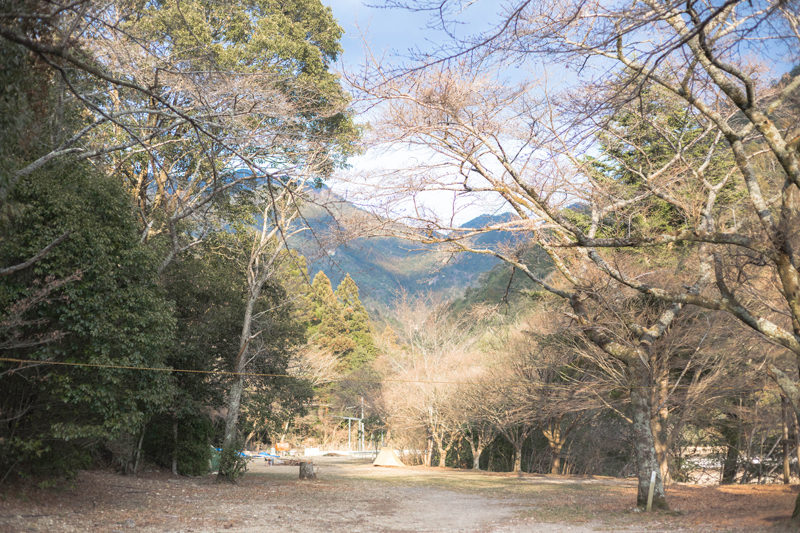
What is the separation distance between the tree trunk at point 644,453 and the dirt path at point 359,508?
1.28 feet

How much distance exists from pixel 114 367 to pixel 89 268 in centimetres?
158

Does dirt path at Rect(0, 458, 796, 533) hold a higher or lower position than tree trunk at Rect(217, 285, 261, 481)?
lower

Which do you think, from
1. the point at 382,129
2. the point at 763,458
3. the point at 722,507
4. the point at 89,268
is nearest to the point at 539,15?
the point at 382,129

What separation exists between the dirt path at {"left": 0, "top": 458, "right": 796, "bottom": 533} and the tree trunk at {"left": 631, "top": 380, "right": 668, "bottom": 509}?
0.39 meters

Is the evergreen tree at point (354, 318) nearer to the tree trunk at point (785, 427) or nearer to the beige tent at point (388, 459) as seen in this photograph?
the beige tent at point (388, 459)

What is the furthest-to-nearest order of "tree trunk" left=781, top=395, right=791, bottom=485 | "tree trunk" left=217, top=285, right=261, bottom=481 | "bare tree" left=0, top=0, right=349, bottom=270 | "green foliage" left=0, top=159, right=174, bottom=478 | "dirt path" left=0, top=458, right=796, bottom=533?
"tree trunk" left=217, top=285, right=261, bottom=481 → "tree trunk" left=781, top=395, right=791, bottom=485 → "bare tree" left=0, top=0, right=349, bottom=270 → "green foliage" left=0, top=159, right=174, bottom=478 → "dirt path" left=0, top=458, right=796, bottom=533

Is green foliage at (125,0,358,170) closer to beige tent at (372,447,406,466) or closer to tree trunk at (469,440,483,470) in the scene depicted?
tree trunk at (469,440,483,470)

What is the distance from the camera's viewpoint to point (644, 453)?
9930 millimetres

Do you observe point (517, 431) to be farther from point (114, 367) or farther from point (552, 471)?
point (114, 367)

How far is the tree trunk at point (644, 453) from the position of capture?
9898 mm

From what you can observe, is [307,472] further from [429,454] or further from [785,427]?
[785,427]

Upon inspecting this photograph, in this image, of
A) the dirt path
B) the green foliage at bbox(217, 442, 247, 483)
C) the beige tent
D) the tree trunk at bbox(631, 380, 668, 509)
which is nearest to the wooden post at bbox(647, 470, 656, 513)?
the tree trunk at bbox(631, 380, 668, 509)

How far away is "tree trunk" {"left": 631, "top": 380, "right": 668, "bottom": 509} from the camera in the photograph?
9.90 m

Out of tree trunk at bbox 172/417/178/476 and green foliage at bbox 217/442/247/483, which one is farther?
tree trunk at bbox 172/417/178/476
